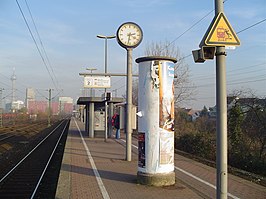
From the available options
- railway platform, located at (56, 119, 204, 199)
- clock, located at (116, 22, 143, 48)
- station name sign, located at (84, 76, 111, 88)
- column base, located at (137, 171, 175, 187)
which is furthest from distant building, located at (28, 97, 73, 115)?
column base, located at (137, 171, 175, 187)

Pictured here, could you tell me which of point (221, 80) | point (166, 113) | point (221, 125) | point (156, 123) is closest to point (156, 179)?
point (156, 123)

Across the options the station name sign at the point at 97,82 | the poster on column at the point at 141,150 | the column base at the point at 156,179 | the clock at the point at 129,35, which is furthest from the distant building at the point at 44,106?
the column base at the point at 156,179

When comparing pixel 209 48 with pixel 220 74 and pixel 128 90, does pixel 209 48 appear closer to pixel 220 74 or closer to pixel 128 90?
pixel 220 74

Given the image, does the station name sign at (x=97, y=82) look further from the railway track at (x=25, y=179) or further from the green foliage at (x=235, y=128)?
the green foliage at (x=235, y=128)

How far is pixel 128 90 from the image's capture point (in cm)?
1290

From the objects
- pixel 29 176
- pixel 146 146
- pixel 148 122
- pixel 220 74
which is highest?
pixel 220 74

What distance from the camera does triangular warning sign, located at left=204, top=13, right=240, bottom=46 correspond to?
526 cm

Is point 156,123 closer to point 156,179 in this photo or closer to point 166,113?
point 166,113

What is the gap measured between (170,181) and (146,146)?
1.06 meters

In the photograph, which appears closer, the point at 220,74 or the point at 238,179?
the point at 220,74

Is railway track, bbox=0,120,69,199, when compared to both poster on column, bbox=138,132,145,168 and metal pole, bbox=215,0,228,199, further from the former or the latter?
metal pole, bbox=215,0,228,199

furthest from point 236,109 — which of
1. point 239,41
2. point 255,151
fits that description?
point 239,41

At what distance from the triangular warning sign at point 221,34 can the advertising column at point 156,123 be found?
3.57m

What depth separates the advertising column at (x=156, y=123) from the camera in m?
8.59
